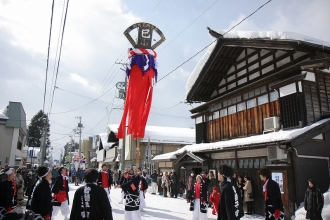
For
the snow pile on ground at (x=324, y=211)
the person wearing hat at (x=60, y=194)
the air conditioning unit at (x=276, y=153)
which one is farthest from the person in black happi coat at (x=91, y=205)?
the air conditioning unit at (x=276, y=153)

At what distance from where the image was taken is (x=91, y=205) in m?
4.13

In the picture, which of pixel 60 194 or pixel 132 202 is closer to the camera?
pixel 132 202

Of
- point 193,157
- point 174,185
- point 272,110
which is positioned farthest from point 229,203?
point 174,185

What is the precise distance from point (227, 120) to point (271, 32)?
554cm

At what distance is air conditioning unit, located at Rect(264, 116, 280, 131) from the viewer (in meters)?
11.4

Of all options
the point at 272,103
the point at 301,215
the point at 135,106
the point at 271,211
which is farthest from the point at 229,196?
the point at 272,103

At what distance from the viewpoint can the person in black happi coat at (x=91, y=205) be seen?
162 inches

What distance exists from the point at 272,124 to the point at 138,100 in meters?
6.19

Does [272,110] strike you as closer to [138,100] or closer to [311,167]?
[311,167]

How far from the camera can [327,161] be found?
34.0 ft

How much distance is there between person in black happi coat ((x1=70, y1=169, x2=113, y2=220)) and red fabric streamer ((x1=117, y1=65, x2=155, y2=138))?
19.9 feet

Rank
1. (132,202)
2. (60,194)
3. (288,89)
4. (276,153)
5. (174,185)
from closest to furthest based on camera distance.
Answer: (132,202) → (60,194) → (276,153) → (288,89) → (174,185)

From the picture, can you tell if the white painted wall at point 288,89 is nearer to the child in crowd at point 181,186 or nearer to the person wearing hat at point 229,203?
the person wearing hat at point 229,203

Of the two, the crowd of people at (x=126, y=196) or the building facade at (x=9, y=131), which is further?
the building facade at (x=9, y=131)
